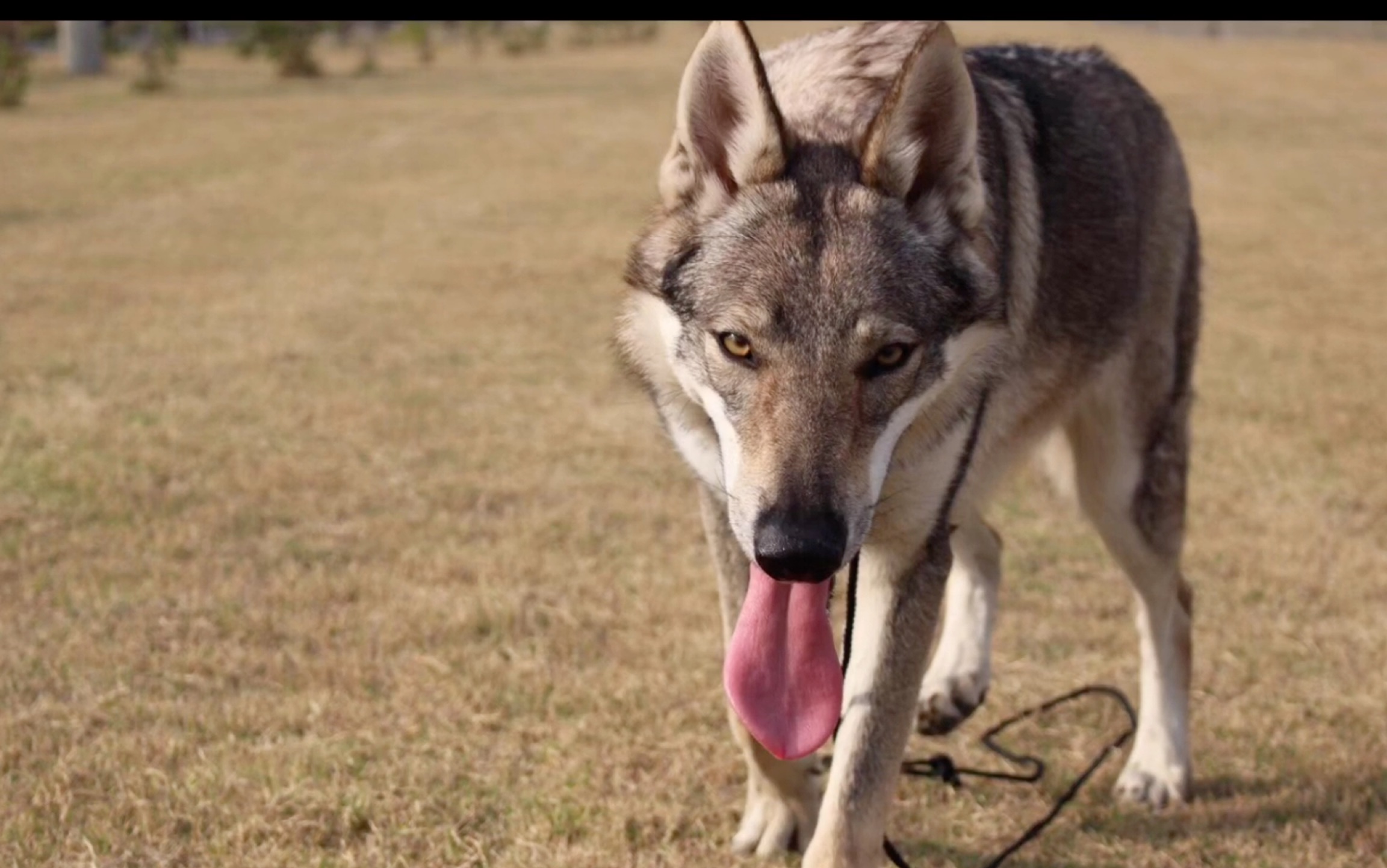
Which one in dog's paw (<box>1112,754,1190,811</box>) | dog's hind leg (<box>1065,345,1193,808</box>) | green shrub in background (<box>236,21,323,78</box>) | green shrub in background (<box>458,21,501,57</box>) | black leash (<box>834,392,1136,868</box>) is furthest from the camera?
green shrub in background (<box>458,21,501,57</box>)

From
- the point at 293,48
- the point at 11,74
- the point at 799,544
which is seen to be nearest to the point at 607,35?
the point at 293,48

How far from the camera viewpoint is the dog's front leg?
11.5ft

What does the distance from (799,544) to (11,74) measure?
27.7 metres

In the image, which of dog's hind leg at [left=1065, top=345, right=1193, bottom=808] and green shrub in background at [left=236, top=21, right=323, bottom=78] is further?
green shrub in background at [left=236, top=21, right=323, bottom=78]

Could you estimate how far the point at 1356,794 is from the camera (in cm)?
440

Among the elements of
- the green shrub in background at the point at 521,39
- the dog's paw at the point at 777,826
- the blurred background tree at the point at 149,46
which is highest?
the dog's paw at the point at 777,826

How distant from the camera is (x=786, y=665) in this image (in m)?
3.42

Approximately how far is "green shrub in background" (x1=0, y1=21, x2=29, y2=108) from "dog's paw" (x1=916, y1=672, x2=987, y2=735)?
2606cm

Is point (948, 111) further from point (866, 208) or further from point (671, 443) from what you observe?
point (671, 443)

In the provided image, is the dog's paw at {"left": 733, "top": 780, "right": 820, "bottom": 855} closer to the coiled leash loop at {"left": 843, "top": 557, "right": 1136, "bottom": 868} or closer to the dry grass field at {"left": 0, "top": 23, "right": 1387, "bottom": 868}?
the dry grass field at {"left": 0, "top": 23, "right": 1387, "bottom": 868}

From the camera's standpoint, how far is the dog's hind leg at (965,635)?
15.3ft

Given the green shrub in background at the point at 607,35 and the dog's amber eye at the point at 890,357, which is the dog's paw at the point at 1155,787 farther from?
the green shrub in background at the point at 607,35

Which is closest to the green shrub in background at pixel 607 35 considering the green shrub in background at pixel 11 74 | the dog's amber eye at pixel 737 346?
the green shrub in background at pixel 11 74

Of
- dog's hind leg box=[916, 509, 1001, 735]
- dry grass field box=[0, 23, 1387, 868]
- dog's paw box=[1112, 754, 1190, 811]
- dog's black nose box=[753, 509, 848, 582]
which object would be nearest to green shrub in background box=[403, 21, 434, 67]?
dry grass field box=[0, 23, 1387, 868]
